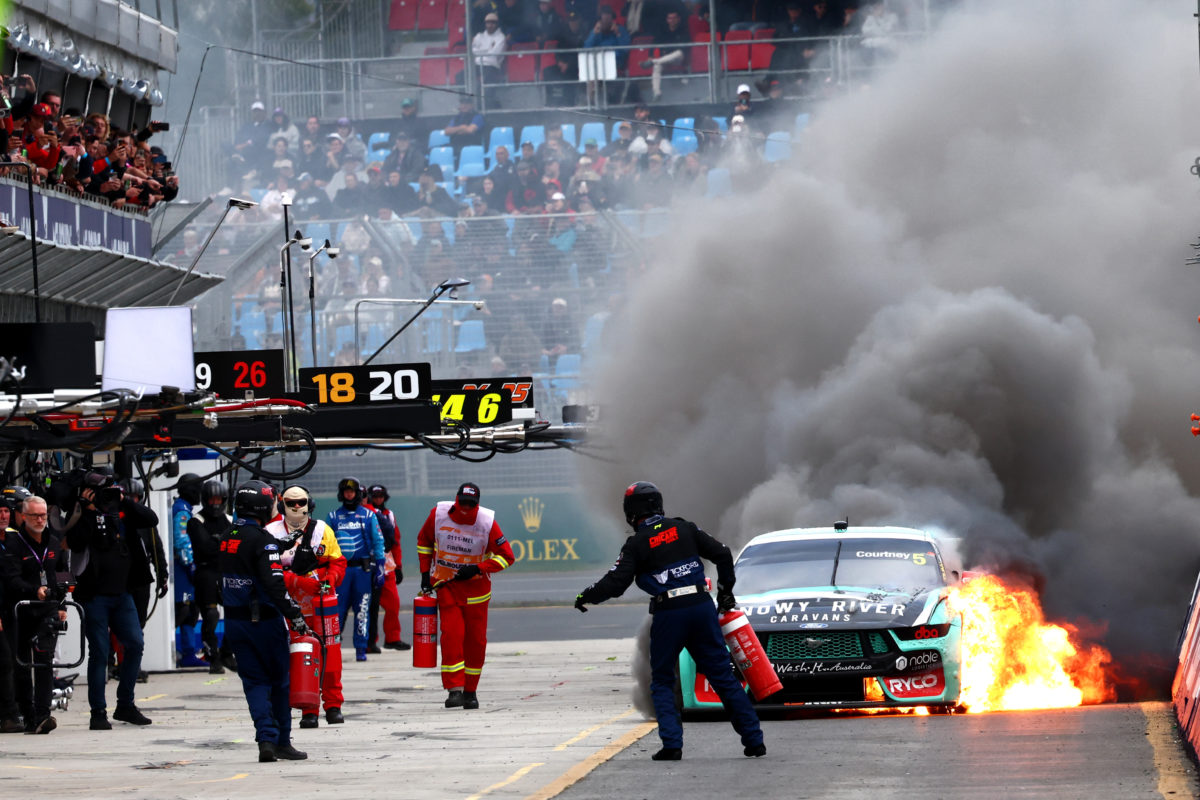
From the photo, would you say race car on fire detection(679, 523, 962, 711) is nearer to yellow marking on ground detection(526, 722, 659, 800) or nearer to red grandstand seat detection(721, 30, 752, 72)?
yellow marking on ground detection(526, 722, 659, 800)

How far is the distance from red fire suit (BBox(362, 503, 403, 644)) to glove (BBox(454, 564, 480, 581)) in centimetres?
694

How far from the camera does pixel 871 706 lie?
11742 mm

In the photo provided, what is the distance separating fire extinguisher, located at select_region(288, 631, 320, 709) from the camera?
10977mm

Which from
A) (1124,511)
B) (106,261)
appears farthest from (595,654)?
(106,261)

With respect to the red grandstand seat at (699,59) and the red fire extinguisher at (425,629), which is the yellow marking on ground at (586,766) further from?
the red grandstand seat at (699,59)

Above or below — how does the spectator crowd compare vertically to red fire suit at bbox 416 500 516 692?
above

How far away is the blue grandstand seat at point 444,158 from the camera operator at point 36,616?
25376mm

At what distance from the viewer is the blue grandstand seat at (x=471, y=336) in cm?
3139

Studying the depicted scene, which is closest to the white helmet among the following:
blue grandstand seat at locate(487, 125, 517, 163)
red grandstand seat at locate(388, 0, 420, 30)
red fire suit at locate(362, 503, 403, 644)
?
red fire suit at locate(362, 503, 403, 644)

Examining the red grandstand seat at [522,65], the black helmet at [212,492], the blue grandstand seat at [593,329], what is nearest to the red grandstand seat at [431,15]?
the red grandstand seat at [522,65]

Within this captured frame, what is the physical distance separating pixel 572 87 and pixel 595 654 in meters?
21.5

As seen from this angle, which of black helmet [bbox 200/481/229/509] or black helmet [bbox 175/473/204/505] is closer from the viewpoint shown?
black helmet [bbox 200/481/229/509]

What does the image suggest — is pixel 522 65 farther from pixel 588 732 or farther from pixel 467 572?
pixel 588 732

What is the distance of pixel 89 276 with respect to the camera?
831 inches
